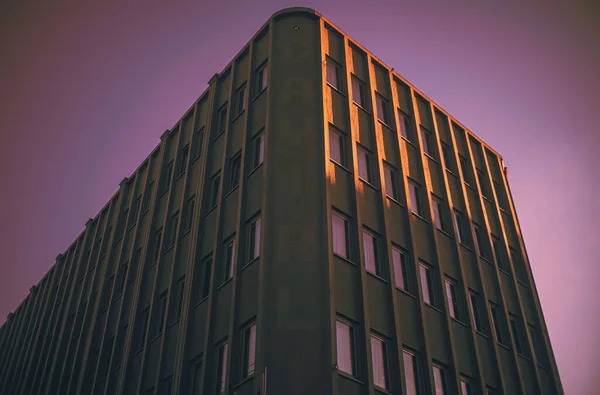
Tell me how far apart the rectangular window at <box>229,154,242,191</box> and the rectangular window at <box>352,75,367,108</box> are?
684 centimetres

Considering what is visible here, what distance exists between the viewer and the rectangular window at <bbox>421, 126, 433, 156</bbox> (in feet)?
111

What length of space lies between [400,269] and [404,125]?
35.4 feet

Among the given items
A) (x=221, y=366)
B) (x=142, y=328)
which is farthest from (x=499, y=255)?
(x=142, y=328)

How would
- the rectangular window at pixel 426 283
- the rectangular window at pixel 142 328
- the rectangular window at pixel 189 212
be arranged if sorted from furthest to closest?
the rectangular window at pixel 189 212
the rectangular window at pixel 142 328
the rectangular window at pixel 426 283

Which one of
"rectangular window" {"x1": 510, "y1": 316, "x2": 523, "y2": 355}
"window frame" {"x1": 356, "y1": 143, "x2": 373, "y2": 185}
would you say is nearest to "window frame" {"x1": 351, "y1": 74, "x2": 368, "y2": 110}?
"window frame" {"x1": 356, "y1": 143, "x2": 373, "y2": 185}

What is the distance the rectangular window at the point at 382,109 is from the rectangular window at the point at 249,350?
49.1 ft

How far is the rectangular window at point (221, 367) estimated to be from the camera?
2091 cm

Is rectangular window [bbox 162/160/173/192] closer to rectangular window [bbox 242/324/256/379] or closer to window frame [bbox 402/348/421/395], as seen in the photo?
rectangular window [bbox 242/324/256/379]

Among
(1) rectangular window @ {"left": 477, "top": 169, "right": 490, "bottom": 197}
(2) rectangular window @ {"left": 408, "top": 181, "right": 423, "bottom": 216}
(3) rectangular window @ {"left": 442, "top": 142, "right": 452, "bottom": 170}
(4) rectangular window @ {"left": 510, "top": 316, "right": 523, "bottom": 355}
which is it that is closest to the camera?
(2) rectangular window @ {"left": 408, "top": 181, "right": 423, "bottom": 216}

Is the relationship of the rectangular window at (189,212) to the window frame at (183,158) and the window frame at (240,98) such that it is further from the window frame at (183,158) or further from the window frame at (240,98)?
the window frame at (240,98)

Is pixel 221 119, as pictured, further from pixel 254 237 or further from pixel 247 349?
pixel 247 349

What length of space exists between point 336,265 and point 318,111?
7522 millimetres

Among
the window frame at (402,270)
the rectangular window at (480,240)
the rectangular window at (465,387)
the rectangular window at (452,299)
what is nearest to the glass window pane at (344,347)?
the window frame at (402,270)

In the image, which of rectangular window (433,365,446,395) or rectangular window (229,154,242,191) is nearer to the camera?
rectangular window (433,365,446,395)
